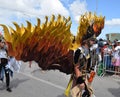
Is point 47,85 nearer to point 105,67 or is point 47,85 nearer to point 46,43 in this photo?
point 105,67

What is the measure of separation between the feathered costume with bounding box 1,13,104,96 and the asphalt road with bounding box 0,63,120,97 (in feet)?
14.2

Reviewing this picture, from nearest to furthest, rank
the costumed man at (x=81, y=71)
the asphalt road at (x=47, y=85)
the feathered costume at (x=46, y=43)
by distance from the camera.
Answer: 1. the feathered costume at (x=46, y=43)
2. the costumed man at (x=81, y=71)
3. the asphalt road at (x=47, y=85)

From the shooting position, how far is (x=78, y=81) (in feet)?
20.3

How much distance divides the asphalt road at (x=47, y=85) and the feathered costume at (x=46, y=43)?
170 inches

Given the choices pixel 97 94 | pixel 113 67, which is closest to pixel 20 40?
pixel 97 94

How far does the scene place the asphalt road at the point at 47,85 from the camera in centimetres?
1033

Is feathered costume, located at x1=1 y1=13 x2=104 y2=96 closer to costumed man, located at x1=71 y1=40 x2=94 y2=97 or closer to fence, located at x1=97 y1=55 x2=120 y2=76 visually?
costumed man, located at x1=71 y1=40 x2=94 y2=97

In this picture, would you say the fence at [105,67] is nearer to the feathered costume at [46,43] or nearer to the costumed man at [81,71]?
the costumed man at [81,71]

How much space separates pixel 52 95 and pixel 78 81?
13.0 feet

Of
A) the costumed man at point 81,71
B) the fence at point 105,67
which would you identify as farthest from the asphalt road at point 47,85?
the costumed man at point 81,71

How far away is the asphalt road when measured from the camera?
33.9ft

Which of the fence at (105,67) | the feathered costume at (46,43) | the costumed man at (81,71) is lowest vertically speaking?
the fence at (105,67)

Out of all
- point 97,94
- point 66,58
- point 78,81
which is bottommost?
point 97,94

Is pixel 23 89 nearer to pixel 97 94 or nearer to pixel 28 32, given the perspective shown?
pixel 97 94
